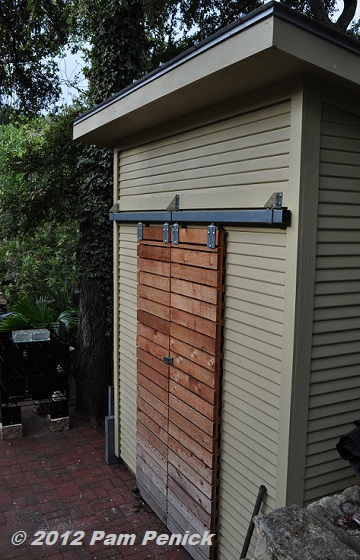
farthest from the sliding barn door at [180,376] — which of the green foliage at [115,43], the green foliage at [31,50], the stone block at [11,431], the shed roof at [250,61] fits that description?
the green foliage at [31,50]

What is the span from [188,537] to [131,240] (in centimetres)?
274

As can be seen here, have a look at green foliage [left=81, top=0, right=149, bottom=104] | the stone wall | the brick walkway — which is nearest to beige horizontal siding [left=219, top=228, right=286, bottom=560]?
the stone wall

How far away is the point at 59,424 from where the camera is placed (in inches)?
239

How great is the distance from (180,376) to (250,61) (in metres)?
2.36

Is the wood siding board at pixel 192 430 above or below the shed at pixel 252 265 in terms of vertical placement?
below

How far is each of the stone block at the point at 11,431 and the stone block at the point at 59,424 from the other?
41 cm

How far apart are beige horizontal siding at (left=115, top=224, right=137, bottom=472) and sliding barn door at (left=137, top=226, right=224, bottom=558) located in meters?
0.32

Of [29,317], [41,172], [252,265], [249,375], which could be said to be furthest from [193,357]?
[41,172]

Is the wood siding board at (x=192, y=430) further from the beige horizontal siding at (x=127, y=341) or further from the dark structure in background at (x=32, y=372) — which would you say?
the dark structure in background at (x=32, y=372)

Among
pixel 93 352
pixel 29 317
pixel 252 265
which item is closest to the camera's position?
pixel 252 265

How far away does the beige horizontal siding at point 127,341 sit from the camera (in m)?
4.78

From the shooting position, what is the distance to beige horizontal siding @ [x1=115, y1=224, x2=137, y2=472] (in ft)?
15.7

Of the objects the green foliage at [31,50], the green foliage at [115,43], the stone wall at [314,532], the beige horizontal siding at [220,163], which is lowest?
the stone wall at [314,532]

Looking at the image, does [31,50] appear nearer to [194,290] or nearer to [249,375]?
[194,290]
